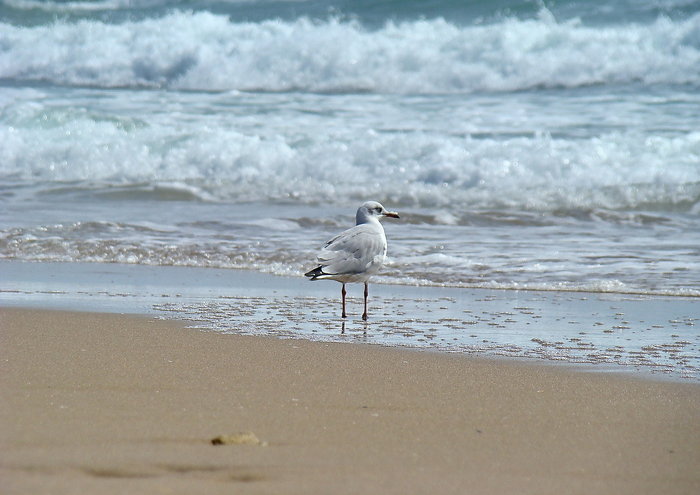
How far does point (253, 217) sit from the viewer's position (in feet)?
29.0

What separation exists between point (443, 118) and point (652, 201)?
4.05 metres

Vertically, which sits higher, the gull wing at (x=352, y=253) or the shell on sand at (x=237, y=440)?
the gull wing at (x=352, y=253)

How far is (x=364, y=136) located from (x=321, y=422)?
368 inches

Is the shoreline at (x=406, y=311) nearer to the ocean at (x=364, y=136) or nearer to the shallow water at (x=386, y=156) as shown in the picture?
the shallow water at (x=386, y=156)

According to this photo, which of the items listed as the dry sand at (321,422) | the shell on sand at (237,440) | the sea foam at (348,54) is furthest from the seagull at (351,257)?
the sea foam at (348,54)

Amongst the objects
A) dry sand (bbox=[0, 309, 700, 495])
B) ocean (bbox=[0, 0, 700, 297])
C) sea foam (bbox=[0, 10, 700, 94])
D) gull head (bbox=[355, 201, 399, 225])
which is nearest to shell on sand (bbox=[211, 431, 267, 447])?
dry sand (bbox=[0, 309, 700, 495])

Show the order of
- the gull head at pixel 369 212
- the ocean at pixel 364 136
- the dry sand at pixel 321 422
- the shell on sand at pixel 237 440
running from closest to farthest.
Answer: the dry sand at pixel 321 422 → the shell on sand at pixel 237 440 → the gull head at pixel 369 212 → the ocean at pixel 364 136

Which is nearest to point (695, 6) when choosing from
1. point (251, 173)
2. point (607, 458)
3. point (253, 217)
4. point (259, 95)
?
point (259, 95)

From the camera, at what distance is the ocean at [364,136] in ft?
24.3

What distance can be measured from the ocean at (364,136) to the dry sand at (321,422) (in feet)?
8.45

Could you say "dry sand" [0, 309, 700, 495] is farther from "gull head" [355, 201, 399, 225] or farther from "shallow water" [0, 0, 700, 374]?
"gull head" [355, 201, 399, 225]

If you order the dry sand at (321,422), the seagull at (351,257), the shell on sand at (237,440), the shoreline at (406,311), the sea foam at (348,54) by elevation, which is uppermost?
the sea foam at (348,54)

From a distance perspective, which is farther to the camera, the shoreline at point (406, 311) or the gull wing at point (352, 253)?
the gull wing at point (352, 253)

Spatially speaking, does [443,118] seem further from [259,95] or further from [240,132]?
[259,95]
